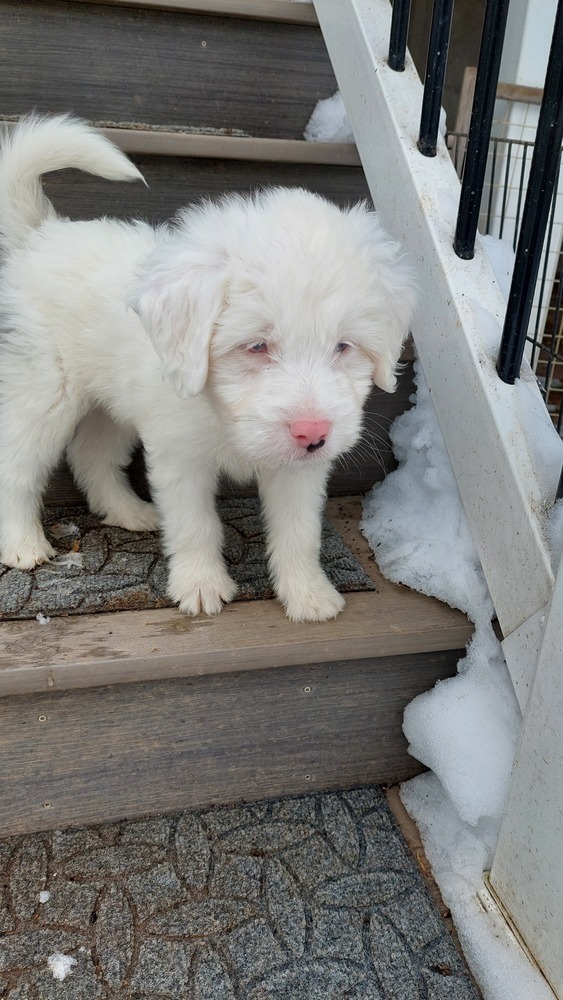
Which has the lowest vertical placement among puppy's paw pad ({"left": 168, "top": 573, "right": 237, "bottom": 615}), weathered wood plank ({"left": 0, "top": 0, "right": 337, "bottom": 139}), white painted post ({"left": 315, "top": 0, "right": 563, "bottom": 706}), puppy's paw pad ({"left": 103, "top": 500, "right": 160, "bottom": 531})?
puppy's paw pad ({"left": 103, "top": 500, "right": 160, "bottom": 531})

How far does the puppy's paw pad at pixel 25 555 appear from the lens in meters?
1.64

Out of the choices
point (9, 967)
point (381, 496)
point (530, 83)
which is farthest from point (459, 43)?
point (9, 967)

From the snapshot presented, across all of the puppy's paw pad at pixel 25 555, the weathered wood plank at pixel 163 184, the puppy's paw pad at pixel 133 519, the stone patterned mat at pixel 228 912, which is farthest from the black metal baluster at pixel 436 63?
the stone patterned mat at pixel 228 912

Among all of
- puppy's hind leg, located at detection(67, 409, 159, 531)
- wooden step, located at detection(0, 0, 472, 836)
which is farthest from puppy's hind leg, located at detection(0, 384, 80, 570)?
wooden step, located at detection(0, 0, 472, 836)

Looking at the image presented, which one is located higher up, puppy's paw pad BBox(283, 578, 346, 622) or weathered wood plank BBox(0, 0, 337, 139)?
weathered wood plank BBox(0, 0, 337, 139)

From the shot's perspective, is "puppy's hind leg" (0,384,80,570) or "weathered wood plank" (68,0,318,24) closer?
"puppy's hind leg" (0,384,80,570)

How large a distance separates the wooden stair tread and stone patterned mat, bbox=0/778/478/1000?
340 millimetres

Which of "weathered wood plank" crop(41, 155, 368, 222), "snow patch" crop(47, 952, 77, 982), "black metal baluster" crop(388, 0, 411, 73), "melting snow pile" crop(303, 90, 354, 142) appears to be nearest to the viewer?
"snow patch" crop(47, 952, 77, 982)

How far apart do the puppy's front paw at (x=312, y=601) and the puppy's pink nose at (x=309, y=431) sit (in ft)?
1.56

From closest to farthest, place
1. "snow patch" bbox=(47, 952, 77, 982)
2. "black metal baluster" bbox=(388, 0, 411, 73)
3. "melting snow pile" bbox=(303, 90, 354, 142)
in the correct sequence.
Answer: "snow patch" bbox=(47, 952, 77, 982) → "black metal baluster" bbox=(388, 0, 411, 73) → "melting snow pile" bbox=(303, 90, 354, 142)

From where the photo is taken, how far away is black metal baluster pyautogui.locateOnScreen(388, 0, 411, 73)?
1.57 meters

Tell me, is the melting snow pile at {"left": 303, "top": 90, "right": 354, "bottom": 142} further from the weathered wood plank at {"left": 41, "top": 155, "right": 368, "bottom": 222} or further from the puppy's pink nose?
the puppy's pink nose

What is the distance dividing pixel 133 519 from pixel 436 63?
1198 millimetres

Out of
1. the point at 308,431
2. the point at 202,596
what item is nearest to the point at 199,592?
the point at 202,596
